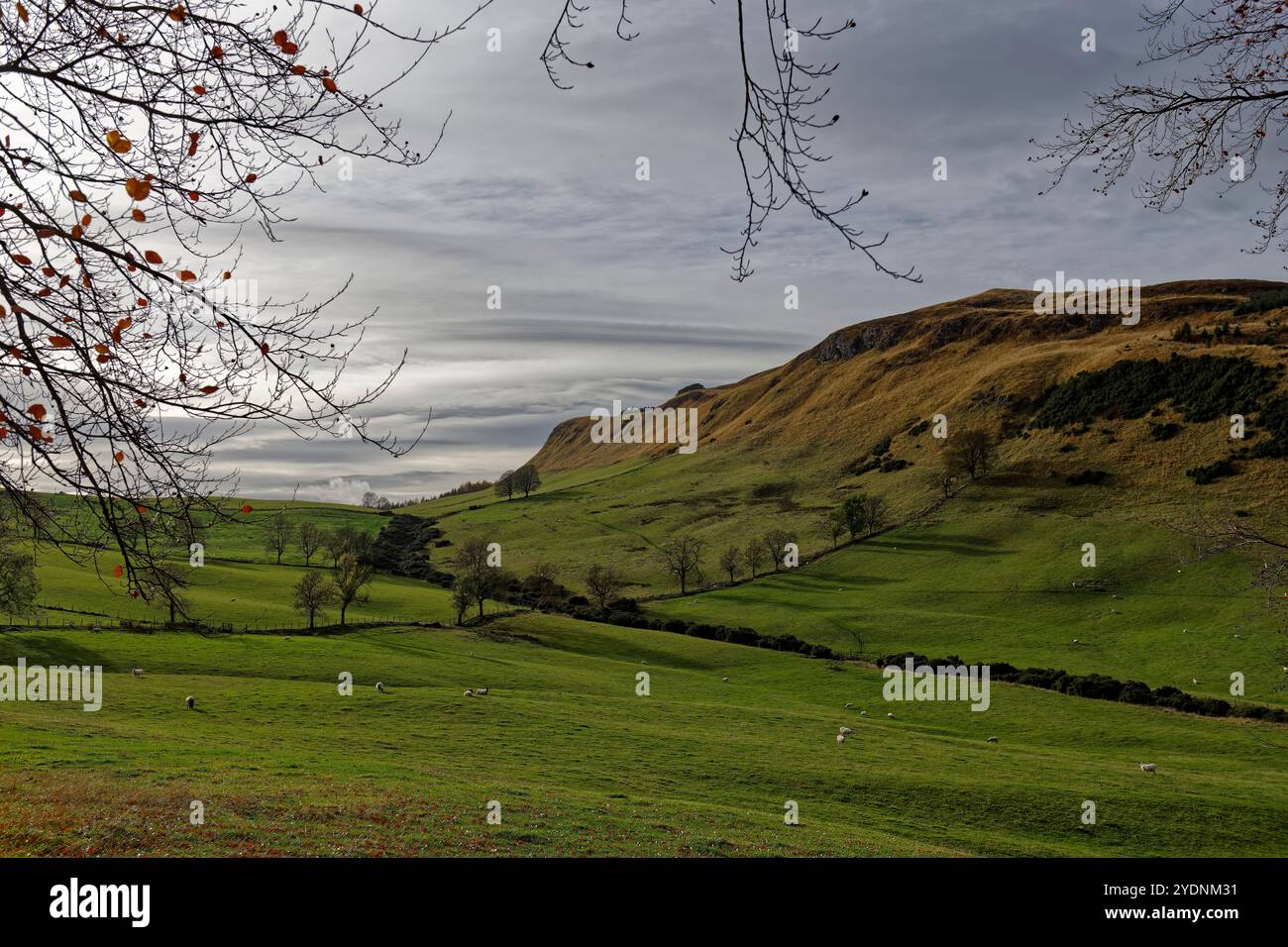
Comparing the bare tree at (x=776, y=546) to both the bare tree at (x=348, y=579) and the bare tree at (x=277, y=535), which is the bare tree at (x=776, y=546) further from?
A: the bare tree at (x=277, y=535)

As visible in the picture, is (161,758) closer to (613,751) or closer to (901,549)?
(613,751)

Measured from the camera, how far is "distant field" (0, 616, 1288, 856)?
1484cm

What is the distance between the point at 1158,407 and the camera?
4616 inches

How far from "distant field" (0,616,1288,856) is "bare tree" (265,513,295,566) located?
53141 millimetres

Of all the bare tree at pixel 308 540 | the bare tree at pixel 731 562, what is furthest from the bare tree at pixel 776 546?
the bare tree at pixel 308 540

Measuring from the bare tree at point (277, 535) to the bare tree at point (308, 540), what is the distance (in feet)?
5.87

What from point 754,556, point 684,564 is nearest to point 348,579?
point 684,564

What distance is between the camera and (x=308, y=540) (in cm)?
10856

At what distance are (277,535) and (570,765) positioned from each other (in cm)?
9159

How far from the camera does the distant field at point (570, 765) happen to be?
14836 mm

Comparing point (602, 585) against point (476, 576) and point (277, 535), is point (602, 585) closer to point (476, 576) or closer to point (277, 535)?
point (476, 576)

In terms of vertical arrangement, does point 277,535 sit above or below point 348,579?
above

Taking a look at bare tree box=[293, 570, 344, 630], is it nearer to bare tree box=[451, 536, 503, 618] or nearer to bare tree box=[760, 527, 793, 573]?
bare tree box=[451, 536, 503, 618]
